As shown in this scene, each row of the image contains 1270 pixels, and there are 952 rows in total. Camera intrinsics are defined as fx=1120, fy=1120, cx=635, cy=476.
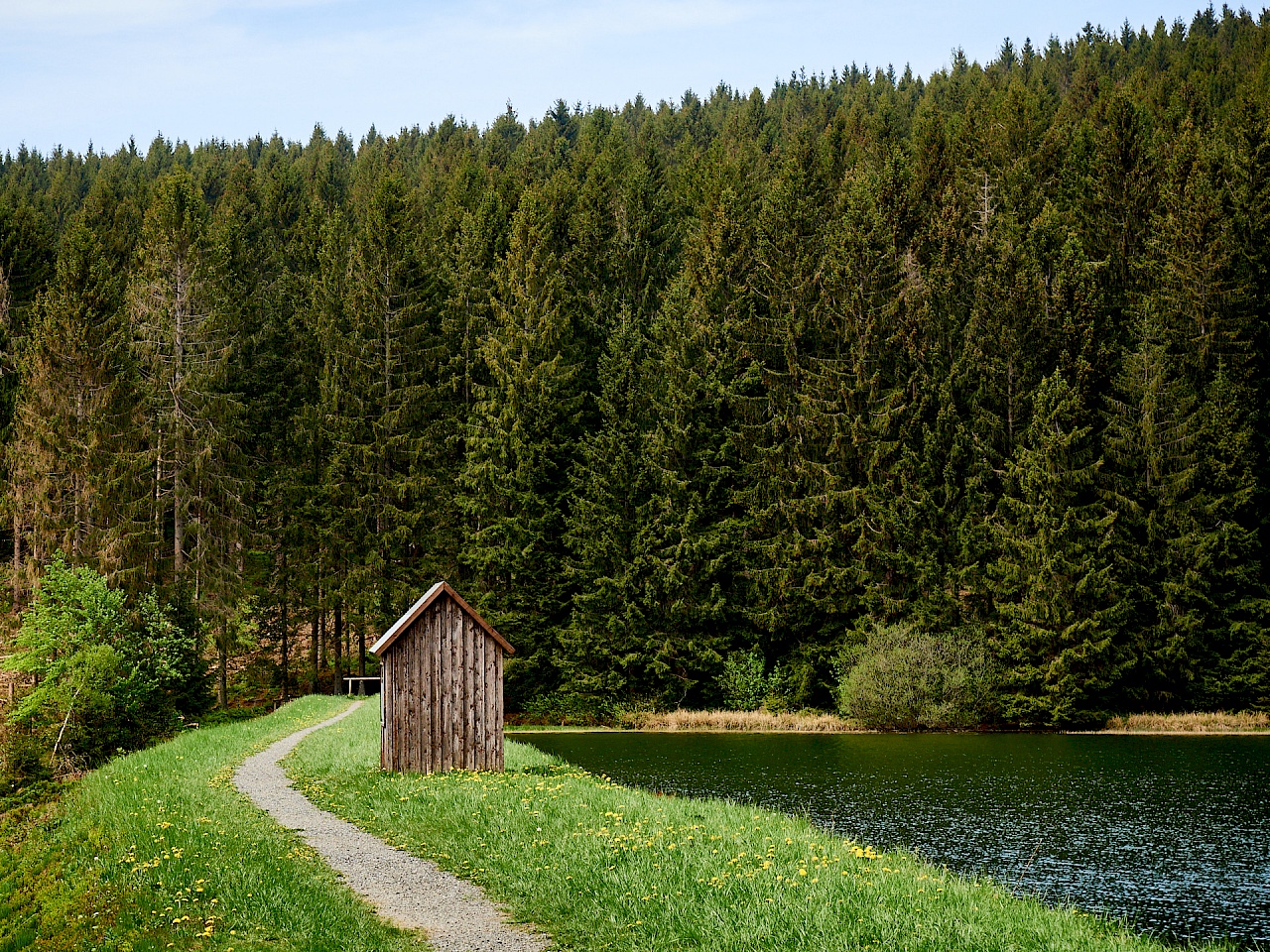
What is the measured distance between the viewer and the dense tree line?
166ft

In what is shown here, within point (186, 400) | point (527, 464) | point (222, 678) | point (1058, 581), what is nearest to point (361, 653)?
point (222, 678)

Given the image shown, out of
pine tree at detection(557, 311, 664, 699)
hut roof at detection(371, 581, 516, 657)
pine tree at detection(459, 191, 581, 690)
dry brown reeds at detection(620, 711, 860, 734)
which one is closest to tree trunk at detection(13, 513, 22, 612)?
pine tree at detection(459, 191, 581, 690)

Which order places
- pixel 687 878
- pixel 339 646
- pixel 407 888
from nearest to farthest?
1. pixel 687 878
2. pixel 407 888
3. pixel 339 646

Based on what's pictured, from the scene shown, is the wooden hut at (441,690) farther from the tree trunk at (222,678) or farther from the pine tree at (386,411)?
the pine tree at (386,411)

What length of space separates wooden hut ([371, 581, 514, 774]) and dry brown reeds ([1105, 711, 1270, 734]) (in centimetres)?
3292

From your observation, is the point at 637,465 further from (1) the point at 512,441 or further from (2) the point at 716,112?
(2) the point at 716,112

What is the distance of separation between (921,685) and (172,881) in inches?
1541

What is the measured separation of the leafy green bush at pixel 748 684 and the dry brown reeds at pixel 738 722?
1.00 metres

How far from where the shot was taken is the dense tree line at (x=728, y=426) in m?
50.5

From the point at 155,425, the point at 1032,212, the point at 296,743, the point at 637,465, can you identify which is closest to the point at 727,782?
the point at 296,743

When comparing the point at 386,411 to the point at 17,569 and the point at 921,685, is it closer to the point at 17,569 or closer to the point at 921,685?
the point at 17,569

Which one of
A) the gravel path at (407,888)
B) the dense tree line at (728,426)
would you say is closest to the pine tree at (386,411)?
the dense tree line at (728,426)

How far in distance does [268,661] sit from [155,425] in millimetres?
13239

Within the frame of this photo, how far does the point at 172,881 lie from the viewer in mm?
12836
